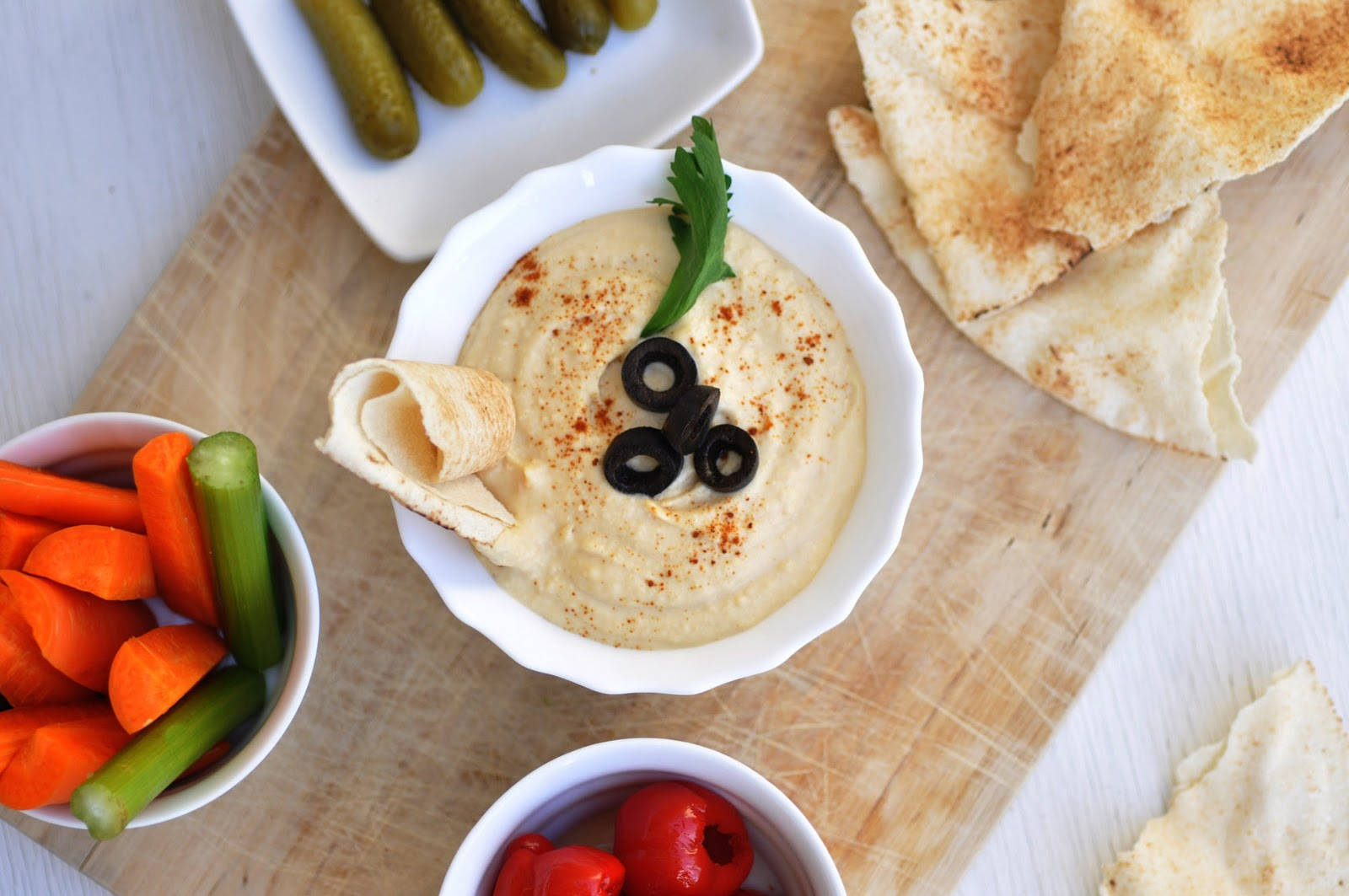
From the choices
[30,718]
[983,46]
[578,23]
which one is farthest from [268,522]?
[983,46]

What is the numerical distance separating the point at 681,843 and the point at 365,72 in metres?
1.82

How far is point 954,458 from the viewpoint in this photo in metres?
2.60

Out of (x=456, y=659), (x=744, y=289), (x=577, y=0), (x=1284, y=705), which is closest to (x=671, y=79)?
(x=577, y=0)

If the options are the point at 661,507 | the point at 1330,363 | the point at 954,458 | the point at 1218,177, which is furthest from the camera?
the point at 1330,363

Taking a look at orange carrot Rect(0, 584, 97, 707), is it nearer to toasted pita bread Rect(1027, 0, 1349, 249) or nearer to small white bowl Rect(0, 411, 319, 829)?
small white bowl Rect(0, 411, 319, 829)

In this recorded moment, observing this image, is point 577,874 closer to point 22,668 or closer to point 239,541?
point 239,541

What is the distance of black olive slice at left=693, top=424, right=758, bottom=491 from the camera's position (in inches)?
85.5

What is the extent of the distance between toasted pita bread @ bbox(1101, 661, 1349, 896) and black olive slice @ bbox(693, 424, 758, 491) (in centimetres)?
143

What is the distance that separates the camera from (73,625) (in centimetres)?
198

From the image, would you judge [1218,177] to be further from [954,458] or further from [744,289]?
[744,289]

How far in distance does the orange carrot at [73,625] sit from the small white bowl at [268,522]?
26 centimetres

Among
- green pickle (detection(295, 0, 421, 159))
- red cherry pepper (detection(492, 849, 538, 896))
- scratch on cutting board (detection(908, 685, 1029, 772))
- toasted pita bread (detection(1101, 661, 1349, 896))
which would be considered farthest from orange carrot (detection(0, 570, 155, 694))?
toasted pita bread (detection(1101, 661, 1349, 896))

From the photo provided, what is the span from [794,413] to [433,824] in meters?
1.26

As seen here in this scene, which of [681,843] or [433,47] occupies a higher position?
[433,47]
